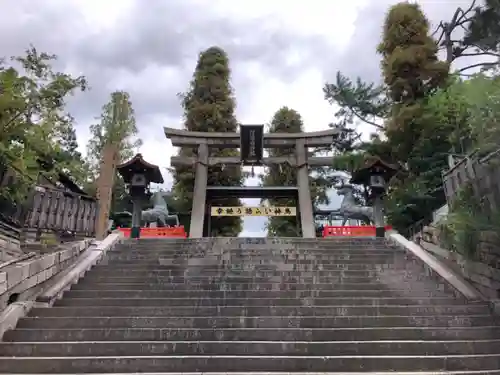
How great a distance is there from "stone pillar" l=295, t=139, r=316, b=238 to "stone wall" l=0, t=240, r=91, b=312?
331 inches

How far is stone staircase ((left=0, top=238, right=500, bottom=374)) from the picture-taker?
15.8ft

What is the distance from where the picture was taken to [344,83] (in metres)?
20.3

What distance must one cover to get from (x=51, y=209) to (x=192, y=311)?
17.6 feet

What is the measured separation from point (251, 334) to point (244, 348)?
333 mm

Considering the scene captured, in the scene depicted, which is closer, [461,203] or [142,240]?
[461,203]

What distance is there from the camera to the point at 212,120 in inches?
818

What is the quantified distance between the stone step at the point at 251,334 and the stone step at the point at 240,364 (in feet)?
1.85

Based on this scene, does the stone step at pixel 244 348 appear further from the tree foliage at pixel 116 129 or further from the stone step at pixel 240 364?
the tree foliage at pixel 116 129

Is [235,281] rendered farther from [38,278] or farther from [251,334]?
[38,278]

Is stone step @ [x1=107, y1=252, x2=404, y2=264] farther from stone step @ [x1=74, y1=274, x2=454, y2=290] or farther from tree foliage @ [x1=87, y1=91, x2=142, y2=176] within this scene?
tree foliage @ [x1=87, y1=91, x2=142, y2=176]

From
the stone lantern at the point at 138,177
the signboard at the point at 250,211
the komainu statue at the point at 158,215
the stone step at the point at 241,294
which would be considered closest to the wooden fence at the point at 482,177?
the stone step at the point at 241,294

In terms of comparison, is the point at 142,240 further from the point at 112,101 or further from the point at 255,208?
the point at 112,101

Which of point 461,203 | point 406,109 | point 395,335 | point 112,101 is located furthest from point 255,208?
point 112,101

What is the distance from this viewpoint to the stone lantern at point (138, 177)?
12.8m
